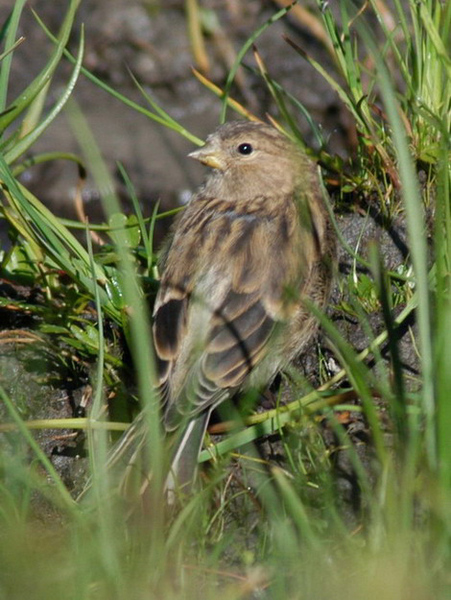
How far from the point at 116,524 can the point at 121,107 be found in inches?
229

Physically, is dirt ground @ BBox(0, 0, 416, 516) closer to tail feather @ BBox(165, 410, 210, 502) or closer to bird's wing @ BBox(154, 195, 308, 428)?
bird's wing @ BBox(154, 195, 308, 428)

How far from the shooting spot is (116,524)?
3.35 m

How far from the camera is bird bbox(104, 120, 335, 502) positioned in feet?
13.9

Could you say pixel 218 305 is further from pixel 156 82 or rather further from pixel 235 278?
pixel 156 82

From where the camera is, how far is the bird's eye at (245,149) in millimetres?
5270

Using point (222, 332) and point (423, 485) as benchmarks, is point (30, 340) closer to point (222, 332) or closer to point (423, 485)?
point (222, 332)

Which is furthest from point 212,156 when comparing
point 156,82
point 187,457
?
point 156,82

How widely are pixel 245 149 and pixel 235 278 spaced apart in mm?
952

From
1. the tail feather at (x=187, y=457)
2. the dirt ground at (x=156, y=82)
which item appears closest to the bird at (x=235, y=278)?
the tail feather at (x=187, y=457)

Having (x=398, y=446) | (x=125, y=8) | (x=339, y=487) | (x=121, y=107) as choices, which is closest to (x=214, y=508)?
(x=339, y=487)

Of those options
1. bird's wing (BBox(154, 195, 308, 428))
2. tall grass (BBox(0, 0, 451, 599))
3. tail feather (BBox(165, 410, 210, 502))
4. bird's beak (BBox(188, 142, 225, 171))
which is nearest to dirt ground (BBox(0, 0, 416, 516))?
bird's beak (BBox(188, 142, 225, 171))

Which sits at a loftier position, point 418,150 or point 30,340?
point 418,150

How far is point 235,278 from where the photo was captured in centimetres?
457

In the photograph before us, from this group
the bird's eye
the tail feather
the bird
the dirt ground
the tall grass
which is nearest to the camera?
the tall grass
